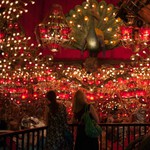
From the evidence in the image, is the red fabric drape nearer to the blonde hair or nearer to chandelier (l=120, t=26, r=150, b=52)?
chandelier (l=120, t=26, r=150, b=52)

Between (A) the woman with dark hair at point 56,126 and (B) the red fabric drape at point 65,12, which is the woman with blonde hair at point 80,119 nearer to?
(A) the woman with dark hair at point 56,126

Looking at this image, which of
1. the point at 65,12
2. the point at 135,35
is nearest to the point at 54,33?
the point at 135,35

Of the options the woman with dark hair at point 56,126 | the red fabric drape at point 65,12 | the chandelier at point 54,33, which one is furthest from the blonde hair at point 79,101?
the red fabric drape at point 65,12

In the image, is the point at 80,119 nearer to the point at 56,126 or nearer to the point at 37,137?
the point at 56,126

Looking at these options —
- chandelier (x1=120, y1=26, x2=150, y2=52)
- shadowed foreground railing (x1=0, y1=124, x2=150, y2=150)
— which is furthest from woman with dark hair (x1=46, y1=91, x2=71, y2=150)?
chandelier (x1=120, y1=26, x2=150, y2=52)

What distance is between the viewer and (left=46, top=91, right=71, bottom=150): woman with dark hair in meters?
8.51

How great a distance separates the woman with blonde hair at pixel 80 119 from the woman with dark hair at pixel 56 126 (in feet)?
0.72

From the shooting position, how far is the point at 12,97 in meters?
22.2

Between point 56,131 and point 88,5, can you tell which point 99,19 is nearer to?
point 88,5

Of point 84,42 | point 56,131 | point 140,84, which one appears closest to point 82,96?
point 56,131

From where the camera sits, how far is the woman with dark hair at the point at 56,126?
8.51 metres

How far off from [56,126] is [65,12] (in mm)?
16550

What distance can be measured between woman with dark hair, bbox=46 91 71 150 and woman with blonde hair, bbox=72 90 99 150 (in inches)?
8.7

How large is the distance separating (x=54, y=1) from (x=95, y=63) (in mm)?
4185
